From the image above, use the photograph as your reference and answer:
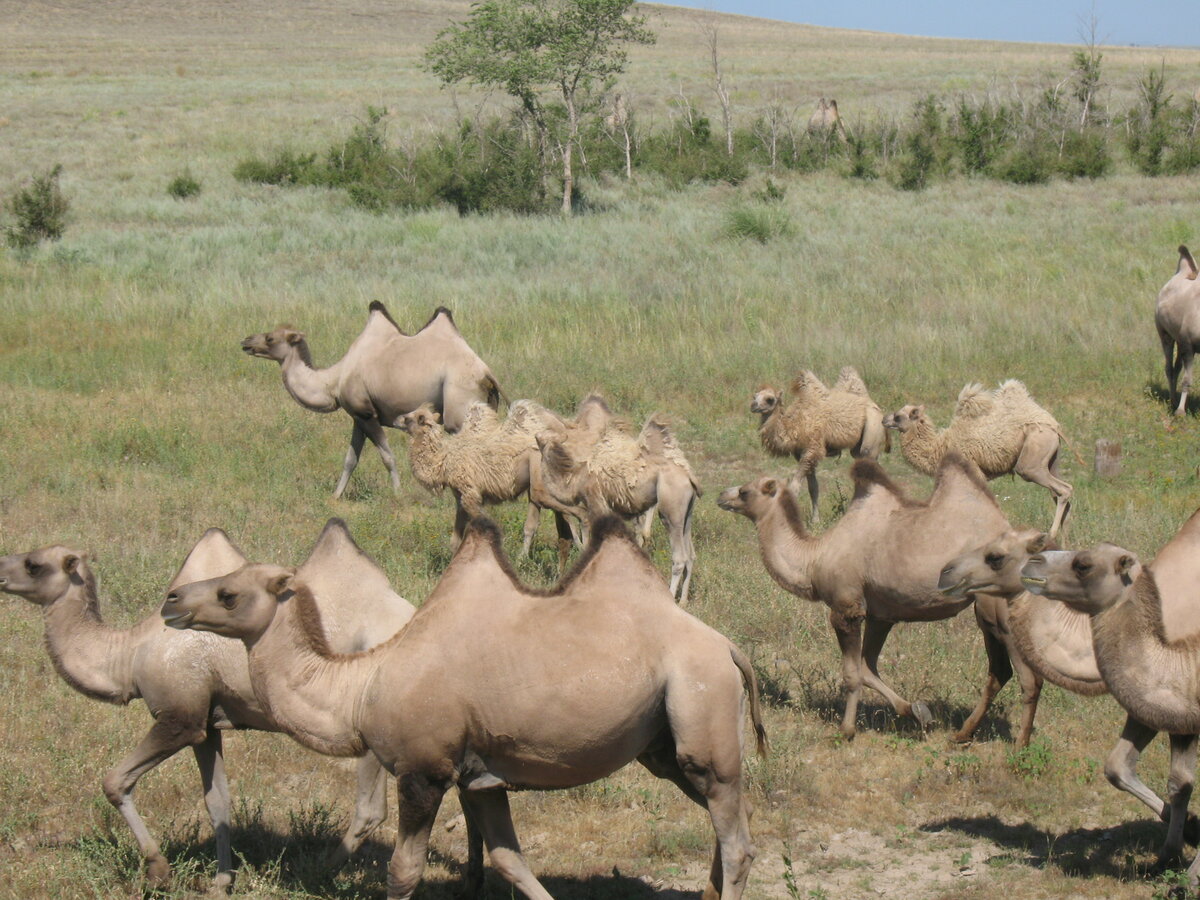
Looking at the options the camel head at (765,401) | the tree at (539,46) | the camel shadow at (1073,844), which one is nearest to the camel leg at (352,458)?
the camel head at (765,401)

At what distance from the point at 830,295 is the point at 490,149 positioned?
16.4 metres

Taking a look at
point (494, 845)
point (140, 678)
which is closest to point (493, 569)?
point (494, 845)

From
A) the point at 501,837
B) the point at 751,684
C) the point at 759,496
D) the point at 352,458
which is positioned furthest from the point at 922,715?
the point at 352,458

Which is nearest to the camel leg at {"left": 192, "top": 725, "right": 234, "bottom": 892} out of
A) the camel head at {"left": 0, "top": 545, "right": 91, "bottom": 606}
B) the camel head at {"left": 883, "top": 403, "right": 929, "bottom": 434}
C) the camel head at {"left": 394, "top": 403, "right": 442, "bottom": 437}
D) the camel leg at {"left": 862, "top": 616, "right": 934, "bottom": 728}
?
the camel head at {"left": 0, "top": 545, "right": 91, "bottom": 606}

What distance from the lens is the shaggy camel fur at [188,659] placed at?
607 cm

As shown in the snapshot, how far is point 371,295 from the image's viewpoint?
2133cm

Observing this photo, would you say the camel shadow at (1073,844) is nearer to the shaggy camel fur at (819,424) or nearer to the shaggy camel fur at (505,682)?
the shaggy camel fur at (505,682)

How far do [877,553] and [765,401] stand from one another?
5.55 m

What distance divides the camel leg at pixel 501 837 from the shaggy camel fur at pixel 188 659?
727mm

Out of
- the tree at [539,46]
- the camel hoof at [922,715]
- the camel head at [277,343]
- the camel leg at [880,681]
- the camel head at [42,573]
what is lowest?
the camel hoof at [922,715]

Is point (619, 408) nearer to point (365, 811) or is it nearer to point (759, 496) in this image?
point (759, 496)

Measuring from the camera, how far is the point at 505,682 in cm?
511


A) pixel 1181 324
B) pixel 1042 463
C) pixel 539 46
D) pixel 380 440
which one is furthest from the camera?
pixel 539 46

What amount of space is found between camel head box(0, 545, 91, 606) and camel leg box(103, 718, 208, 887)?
0.93 meters
